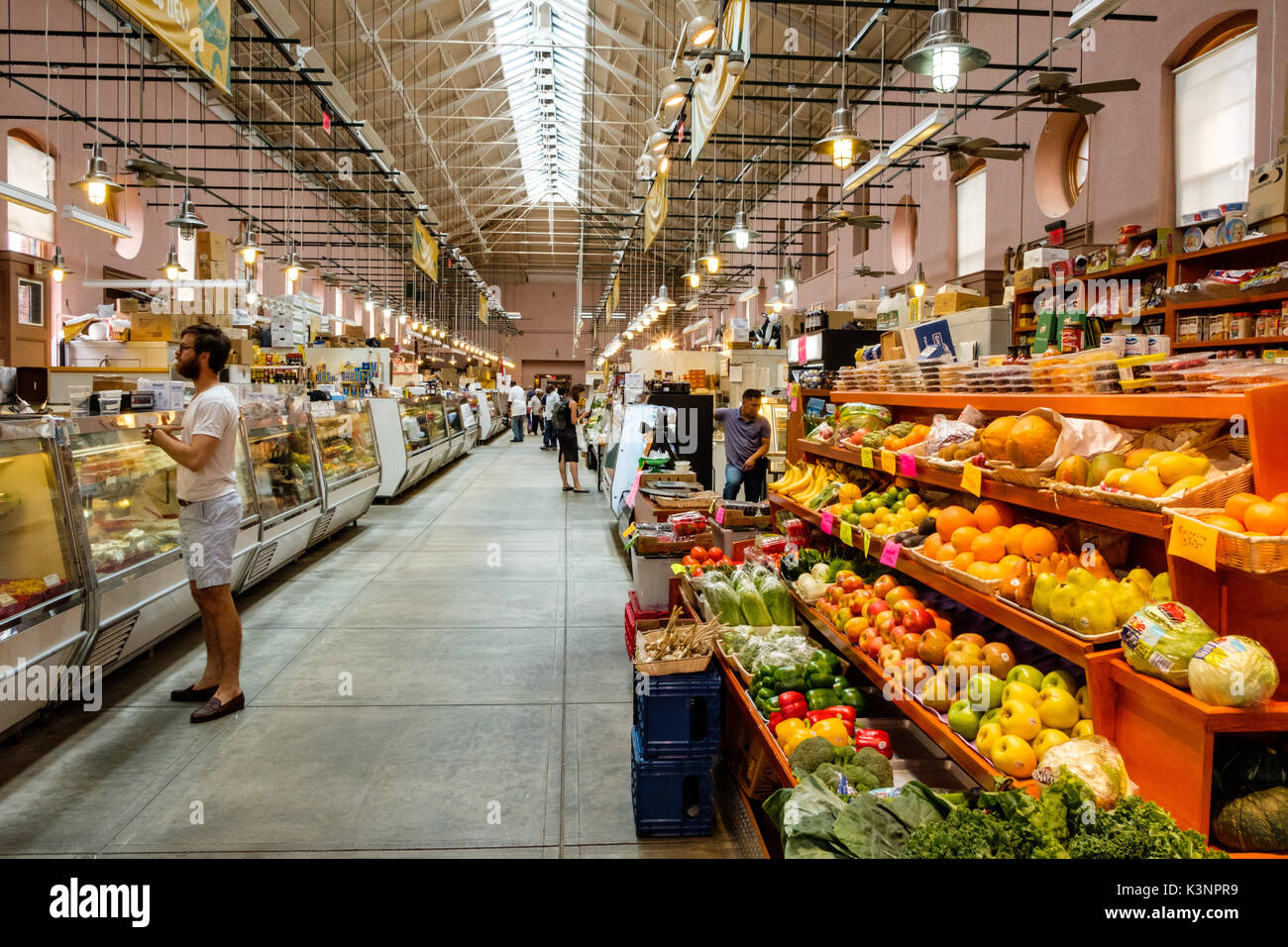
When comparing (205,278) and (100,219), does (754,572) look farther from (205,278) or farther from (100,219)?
(205,278)

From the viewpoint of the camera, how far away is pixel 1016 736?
7.29 feet

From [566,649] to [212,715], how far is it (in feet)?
6.61

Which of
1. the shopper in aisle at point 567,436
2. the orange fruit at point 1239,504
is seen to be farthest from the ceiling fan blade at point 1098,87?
the shopper in aisle at point 567,436

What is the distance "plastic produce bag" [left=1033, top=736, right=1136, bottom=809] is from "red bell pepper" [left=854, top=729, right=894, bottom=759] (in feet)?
2.75

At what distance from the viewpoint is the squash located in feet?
5.64

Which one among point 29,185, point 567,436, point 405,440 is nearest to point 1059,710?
point 405,440

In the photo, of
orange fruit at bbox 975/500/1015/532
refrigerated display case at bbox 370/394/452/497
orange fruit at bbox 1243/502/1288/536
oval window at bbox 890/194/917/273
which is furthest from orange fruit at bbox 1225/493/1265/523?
oval window at bbox 890/194/917/273

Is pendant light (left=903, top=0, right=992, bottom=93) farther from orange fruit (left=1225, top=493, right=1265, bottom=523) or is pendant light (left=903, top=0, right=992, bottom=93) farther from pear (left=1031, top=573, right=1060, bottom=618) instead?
orange fruit (left=1225, top=493, right=1265, bottom=523)

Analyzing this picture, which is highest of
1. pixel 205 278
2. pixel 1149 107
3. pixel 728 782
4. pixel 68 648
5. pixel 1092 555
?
pixel 1149 107

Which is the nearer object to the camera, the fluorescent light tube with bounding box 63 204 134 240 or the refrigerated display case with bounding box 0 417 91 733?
the refrigerated display case with bounding box 0 417 91 733

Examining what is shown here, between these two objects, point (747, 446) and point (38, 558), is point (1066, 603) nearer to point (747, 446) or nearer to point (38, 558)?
point (38, 558)

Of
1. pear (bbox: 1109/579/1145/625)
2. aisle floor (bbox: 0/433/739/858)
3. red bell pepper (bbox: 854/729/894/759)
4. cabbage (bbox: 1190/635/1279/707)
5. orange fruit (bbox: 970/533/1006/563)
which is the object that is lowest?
aisle floor (bbox: 0/433/739/858)

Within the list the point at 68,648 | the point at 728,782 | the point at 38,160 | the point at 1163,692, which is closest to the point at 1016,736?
the point at 1163,692

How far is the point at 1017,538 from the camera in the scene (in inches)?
110
